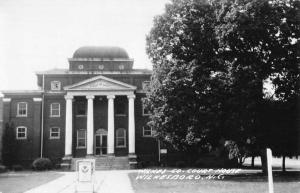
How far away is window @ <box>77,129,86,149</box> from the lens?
4650 centimetres

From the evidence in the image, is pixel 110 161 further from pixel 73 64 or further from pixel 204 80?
pixel 204 80

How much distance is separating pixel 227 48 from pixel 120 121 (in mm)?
21853

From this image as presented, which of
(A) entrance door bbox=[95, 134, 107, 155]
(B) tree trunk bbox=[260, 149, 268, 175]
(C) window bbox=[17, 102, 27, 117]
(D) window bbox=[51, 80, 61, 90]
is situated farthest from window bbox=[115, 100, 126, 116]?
(B) tree trunk bbox=[260, 149, 268, 175]

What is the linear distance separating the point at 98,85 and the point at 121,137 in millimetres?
7010

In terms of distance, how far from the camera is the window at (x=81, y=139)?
46.5 m

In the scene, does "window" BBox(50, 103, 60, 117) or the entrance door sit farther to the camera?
"window" BBox(50, 103, 60, 117)

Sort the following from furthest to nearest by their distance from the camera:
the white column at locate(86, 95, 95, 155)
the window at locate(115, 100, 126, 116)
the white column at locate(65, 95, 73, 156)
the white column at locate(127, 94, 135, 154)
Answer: the window at locate(115, 100, 126, 116) < the white column at locate(127, 94, 135, 154) < the white column at locate(65, 95, 73, 156) < the white column at locate(86, 95, 95, 155)

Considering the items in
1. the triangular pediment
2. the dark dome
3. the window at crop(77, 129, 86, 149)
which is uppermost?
the dark dome

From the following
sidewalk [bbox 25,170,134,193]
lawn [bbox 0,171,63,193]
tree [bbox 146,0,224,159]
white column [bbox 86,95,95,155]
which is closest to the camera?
sidewalk [bbox 25,170,134,193]

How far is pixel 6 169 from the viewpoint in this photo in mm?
42875

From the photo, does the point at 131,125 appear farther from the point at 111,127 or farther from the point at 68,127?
the point at 68,127

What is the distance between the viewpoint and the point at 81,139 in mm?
46688

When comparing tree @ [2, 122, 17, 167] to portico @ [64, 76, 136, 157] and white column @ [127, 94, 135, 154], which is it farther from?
white column @ [127, 94, 135, 154]

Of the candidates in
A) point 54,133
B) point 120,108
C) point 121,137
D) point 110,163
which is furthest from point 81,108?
point 110,163
